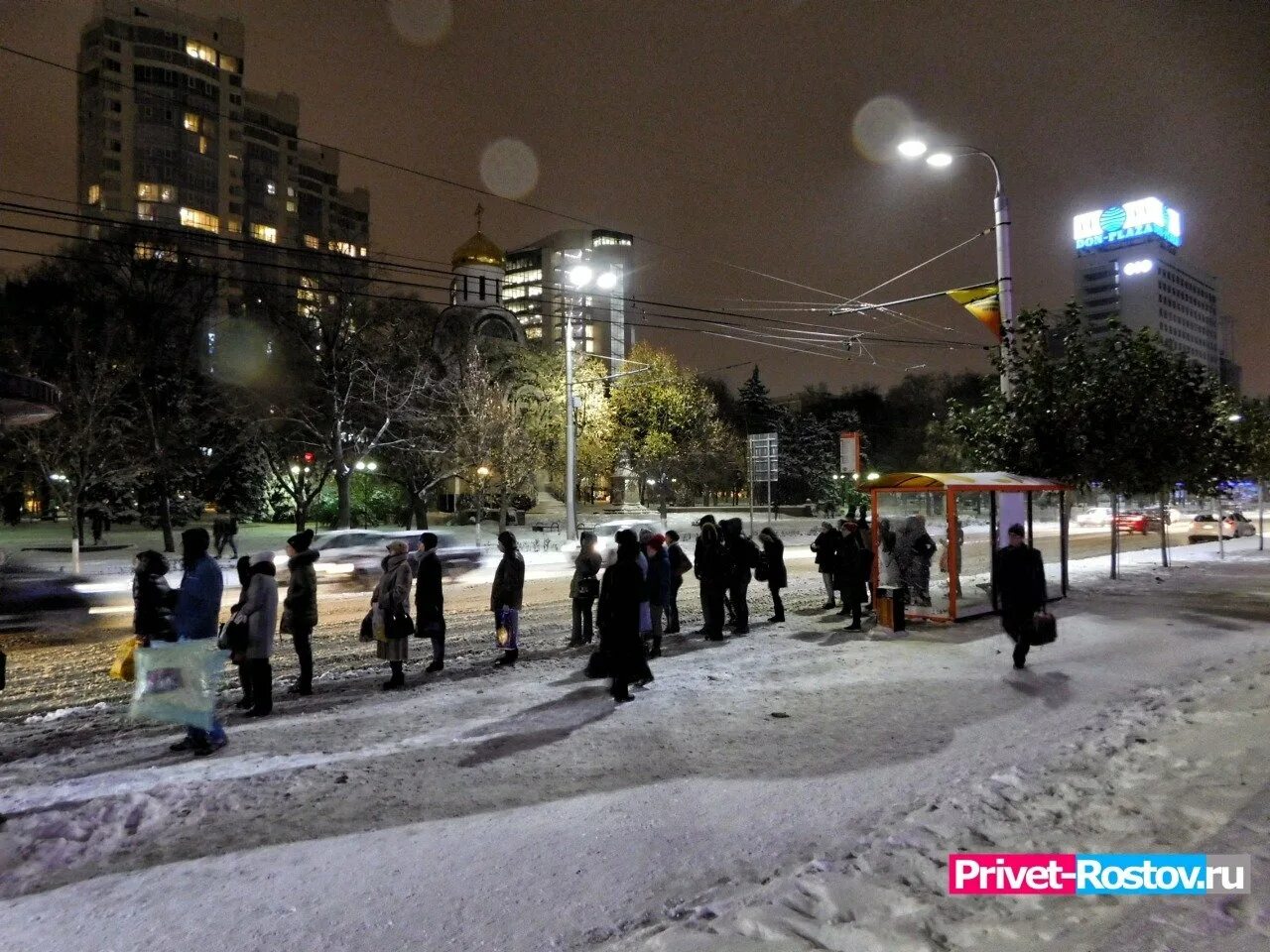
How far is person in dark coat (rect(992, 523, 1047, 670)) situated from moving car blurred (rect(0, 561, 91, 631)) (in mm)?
14320

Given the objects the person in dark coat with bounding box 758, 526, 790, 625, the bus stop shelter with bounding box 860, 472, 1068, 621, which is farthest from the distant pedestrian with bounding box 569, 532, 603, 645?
the bus stop shelter with bounding box 860, 472, 1068, 621

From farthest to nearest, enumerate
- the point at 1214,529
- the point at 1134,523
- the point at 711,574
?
1. the point at 1134,523
2. the point at 1214,529
3. the point at 711,574

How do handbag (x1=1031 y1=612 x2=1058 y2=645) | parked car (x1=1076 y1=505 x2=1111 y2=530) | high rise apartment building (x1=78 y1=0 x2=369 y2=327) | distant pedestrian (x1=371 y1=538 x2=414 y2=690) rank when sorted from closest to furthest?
distant pedestrian (x1=371 y1=538 x2=414 y2=690) → handbag (x1=1031 y1=612 x2=1058 y2=645) → parked car (x1=1076 y1=505 x2=1111 y2=530) → high rise apartment building (x1=78 y1=0 x2=369 y2=327)

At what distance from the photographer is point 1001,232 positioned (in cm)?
1484

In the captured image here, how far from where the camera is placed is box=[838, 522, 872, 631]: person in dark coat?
12.0m

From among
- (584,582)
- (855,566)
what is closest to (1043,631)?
(855,566)

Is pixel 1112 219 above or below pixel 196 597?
above

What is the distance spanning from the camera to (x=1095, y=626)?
39.3 feet

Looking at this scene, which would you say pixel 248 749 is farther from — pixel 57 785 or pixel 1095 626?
pixel 1095 626

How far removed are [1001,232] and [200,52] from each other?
11151 centimetres

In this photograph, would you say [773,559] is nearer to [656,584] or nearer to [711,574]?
[711,574]

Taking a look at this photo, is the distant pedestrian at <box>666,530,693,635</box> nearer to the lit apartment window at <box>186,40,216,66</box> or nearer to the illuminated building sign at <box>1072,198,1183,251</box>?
the lit apartment window at <box>186,40,216,66</box>

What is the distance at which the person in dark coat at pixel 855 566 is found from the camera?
1202 cm

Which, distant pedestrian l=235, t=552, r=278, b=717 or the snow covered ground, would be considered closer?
the snow covered ground
